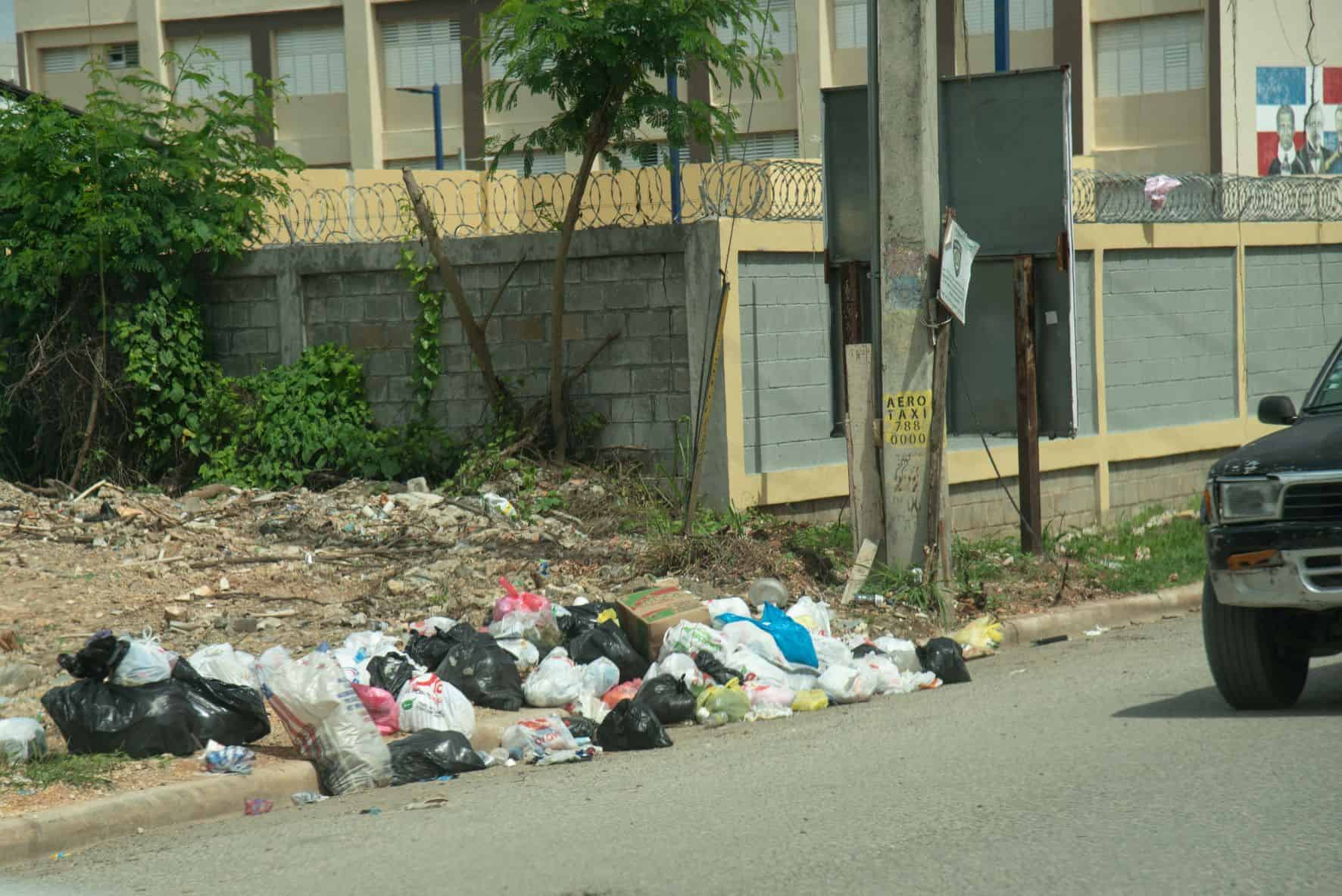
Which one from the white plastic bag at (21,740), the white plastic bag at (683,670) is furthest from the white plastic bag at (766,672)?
the white plastic bag at (21,740)

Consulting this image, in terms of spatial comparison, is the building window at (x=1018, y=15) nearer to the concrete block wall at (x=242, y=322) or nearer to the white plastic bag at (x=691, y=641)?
the concrete block wall at (x=242, y=322)

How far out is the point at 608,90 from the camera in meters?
11.3

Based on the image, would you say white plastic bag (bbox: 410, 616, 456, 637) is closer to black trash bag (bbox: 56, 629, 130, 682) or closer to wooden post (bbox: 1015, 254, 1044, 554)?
black trash bag (bbox: 56, 629, 130, 682)

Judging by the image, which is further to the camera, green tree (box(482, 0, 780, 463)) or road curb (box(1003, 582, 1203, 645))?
green tree (box(482, 0, 780, 463))

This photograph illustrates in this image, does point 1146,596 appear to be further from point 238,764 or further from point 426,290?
point 238,764

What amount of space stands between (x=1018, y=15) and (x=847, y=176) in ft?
83.4

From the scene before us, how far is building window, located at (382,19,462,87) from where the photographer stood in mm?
39469

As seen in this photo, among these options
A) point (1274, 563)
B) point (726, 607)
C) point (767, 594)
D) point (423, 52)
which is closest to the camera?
point (1274, 563)

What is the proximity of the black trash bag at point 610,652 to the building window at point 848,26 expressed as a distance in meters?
28.4

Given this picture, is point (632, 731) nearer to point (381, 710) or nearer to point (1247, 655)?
point (381, 710)

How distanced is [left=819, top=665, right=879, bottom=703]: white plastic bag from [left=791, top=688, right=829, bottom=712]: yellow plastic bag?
0.29ft

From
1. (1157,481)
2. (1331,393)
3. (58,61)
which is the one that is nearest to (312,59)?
(58,61)

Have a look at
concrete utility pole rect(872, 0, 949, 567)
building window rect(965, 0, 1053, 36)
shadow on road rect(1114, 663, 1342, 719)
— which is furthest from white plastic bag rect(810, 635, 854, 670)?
building window rect(965, 0, 1053, 36)

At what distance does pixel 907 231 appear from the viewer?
402 inches
